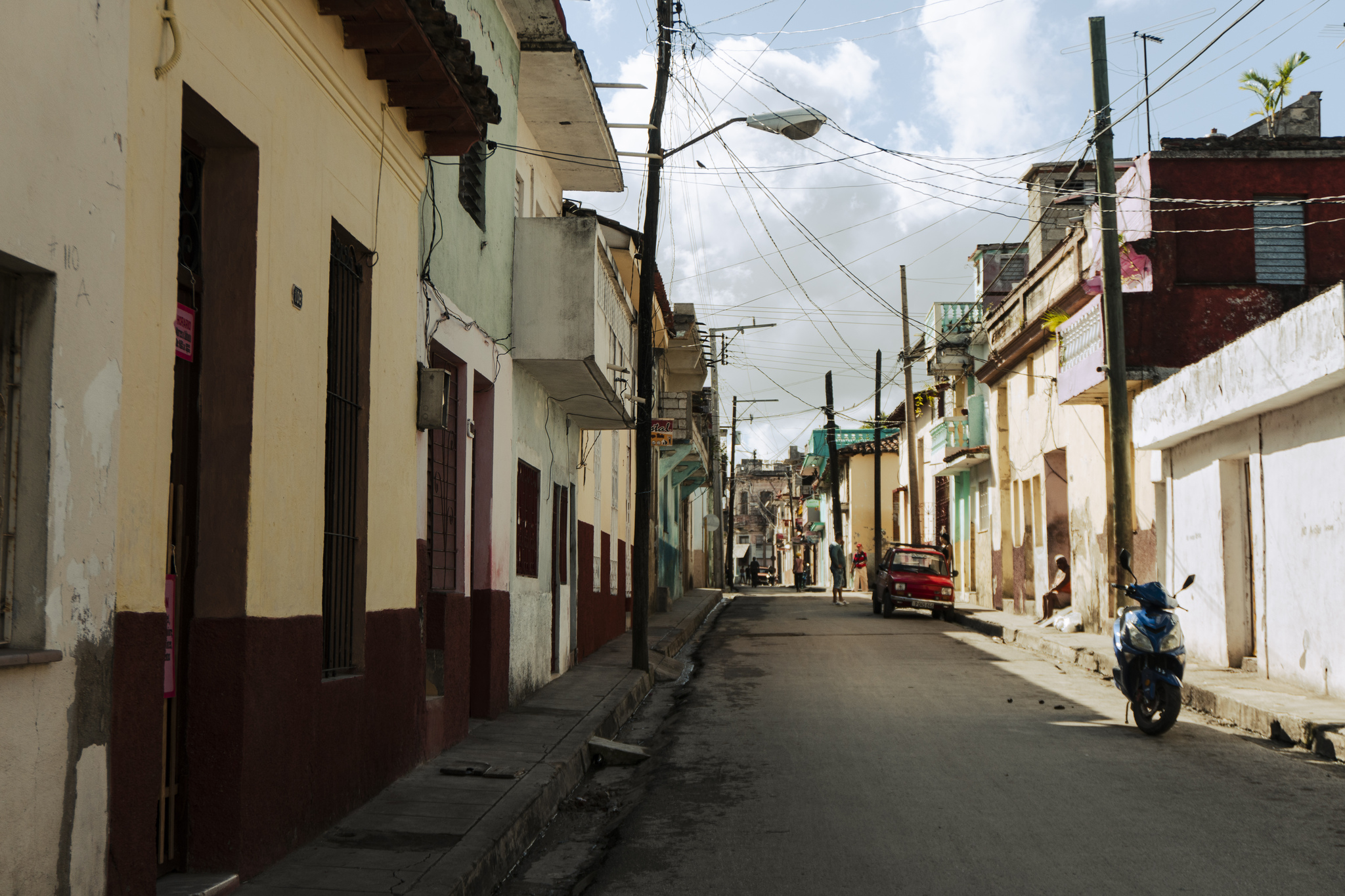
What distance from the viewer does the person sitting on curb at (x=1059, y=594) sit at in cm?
2431

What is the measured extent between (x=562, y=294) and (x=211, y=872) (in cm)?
790

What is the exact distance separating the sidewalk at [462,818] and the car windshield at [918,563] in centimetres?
1705

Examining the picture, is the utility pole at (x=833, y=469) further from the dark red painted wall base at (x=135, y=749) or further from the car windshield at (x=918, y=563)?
the dark red painted wall base at (x=135, y=749)

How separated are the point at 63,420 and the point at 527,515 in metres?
9.94

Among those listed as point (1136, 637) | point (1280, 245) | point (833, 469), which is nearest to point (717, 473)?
point (833, 469)

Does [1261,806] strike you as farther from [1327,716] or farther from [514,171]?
[514,171]

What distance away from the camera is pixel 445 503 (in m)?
10.5

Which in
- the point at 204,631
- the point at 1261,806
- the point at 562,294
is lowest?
the point at 1261,806

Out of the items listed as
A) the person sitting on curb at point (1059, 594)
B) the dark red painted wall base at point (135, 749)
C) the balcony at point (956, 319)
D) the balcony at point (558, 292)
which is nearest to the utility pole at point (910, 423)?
the balcony at point (956, 319)

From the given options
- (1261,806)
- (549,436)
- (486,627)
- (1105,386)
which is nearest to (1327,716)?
(1261,806)

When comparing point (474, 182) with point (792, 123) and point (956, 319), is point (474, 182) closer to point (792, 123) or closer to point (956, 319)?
point (792, 123)

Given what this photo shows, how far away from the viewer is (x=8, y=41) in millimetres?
3805

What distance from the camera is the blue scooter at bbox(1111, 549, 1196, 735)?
10.7 m

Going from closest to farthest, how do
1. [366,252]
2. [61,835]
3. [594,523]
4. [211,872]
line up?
[61,835] < [211,872] < [366,252] < [594,523]
